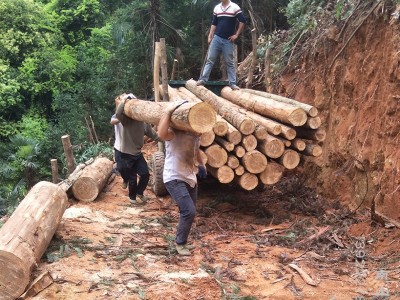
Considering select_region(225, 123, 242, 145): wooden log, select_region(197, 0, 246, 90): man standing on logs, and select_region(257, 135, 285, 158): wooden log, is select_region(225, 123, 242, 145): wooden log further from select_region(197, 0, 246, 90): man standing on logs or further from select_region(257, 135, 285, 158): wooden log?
select_region(197, 0, 246, 90): man standing on logs

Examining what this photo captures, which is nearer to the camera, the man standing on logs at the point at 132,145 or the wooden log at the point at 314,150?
the wooden log at the point at 314,150

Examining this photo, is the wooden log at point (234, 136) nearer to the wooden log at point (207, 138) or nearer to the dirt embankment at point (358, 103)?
the wooden log at point (207, 138)

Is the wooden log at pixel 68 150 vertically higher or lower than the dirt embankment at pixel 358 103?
lower

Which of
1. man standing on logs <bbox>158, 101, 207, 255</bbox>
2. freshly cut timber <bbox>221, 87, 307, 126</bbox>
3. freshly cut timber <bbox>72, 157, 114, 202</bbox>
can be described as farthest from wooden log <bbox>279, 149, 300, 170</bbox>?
freshly cut timber <bbox>72, 157, 114, 202</bbox>

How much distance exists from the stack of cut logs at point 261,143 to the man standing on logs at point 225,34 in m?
2.37

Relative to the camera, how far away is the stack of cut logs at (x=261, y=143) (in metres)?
6.58

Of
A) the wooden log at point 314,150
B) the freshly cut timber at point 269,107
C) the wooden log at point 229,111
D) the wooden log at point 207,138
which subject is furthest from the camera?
the wooden log at point 314,150

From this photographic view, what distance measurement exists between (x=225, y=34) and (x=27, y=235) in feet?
20.3

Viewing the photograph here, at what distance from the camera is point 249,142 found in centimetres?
662

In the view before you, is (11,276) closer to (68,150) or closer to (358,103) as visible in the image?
(358,103)

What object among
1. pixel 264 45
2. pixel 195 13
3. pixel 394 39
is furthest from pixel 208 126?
pixel 195 13

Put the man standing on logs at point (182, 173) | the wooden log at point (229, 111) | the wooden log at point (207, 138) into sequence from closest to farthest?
the man standing on logs at point (182, 173), the wooden log at point (207, 138), the wooden log at point (229, 111)

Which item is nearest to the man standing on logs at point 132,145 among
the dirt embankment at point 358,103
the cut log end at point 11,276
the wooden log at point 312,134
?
the wooden log at point 312,134

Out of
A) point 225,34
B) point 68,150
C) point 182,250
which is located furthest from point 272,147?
point 68,150
